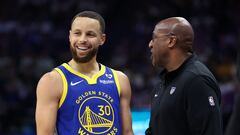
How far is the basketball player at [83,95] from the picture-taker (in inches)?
164

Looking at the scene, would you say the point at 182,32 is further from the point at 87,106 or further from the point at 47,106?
the point at 47,106

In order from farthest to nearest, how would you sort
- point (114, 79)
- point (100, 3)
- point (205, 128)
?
point (100, 3) → point (114, 79) → point (205, 128)

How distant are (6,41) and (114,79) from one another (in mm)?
6857

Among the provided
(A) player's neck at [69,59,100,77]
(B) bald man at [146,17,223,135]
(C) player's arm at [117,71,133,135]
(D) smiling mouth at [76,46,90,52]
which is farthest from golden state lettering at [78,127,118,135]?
(D) smiling mouth at [76,46,90,52]

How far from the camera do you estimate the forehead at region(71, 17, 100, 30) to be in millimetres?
4285

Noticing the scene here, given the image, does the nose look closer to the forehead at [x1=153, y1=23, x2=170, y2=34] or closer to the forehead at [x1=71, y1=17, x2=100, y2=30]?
the forehead at [x1=71, y1=17, x2=100, y2=30]

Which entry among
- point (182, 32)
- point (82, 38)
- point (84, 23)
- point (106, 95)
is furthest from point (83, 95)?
point (182, 32)

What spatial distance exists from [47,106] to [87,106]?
0.95 feet

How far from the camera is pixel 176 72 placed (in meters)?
4.09

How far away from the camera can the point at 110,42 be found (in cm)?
1123

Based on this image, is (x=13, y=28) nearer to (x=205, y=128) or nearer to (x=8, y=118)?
(x=8, y=118)

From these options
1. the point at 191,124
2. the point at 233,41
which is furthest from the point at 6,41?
the point at 191,124

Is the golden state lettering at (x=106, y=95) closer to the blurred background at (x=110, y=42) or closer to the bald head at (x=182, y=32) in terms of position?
the bald head at (x=182, y=32)

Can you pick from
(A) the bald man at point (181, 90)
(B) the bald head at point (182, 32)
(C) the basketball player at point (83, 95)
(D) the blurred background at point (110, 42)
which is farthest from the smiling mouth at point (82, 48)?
(D) the blurred background at point (110, 42)
